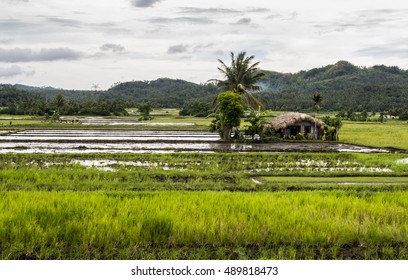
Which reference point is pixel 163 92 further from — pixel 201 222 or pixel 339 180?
pixel 201 222

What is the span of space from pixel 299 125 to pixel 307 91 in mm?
103305

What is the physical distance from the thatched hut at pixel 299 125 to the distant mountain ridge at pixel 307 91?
1.48 meters

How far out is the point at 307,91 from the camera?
4958 inches

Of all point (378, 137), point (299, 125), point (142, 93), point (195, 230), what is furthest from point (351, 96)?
point (195, 230)

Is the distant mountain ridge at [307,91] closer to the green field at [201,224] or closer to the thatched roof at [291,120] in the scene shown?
the thatched roof at [291,120]

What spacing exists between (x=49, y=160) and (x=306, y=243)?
1097 cm

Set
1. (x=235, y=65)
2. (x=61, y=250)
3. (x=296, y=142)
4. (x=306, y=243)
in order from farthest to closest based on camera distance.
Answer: (x=235, y=65)
(x=296, y=142)
(x=306, y=243)
(x=61, y=250)

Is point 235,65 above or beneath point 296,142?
above

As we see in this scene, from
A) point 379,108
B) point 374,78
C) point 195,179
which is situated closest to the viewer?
point 195,179

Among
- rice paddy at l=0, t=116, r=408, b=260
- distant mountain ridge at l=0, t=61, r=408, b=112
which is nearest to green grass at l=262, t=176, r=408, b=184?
rice paddy at l=0, t=116, r=408, b=260

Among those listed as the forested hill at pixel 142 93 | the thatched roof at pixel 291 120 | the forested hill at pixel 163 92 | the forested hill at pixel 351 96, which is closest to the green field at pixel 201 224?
the thatched roof at pixel 291 120

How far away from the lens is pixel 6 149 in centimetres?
1808

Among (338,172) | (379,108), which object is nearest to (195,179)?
(338,172)

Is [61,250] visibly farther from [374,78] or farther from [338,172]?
[374,78]
